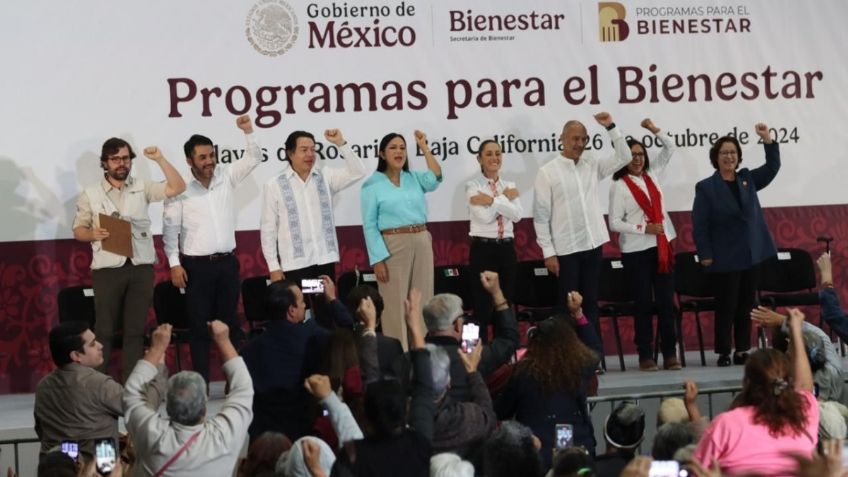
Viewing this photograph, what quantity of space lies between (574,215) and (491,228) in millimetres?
505

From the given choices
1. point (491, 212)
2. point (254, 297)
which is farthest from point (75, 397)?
point (491, 212)

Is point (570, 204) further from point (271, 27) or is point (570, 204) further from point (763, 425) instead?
point (763, 425)

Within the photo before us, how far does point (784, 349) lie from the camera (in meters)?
5.90

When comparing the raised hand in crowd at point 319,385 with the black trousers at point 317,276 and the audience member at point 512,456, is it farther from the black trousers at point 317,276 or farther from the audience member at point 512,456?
the black trousers at point 317,276

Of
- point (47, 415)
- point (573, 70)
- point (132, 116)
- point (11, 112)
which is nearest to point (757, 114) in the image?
point (573, 70)

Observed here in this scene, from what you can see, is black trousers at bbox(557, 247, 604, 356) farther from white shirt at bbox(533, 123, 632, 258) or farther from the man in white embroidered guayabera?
the man in white embroidered guayabera

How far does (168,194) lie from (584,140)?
99.3 inches

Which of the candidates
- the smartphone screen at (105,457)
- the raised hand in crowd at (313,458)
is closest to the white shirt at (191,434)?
the smartphone screen at (105,457)

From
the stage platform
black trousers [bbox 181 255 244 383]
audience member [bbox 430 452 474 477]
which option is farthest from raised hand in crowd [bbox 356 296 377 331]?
black trousers [bbox 181 255 244 383]

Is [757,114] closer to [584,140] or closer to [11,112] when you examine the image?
[584,140]

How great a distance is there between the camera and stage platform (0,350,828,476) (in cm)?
742

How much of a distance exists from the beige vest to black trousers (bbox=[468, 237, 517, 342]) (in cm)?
196

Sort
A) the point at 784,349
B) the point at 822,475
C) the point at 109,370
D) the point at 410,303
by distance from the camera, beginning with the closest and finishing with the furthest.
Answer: the point at 822,475 → the point at 410,303 → the point at 784,349 → the point at 109,370

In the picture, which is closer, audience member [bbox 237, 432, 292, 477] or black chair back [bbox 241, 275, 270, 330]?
audience member [bbox 237, 432, 292, 477]
